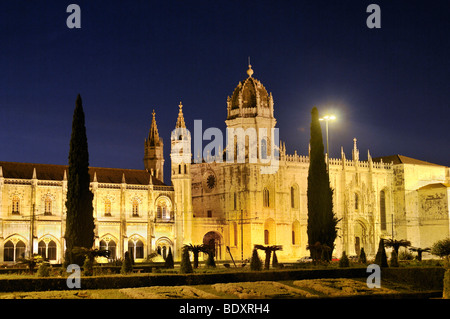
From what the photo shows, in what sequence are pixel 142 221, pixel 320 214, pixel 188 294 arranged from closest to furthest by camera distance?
1. pixel 188 294
2. pixel 320 214
3. pixel 142 221

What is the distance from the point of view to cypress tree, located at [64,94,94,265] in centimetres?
3362

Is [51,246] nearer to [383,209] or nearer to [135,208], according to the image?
[135,208]

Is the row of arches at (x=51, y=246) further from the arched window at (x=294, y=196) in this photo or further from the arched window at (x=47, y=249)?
the arched window at (x=294, y=196)

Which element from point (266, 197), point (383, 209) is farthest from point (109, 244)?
point (383, 209)

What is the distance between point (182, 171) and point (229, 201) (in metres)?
7.02

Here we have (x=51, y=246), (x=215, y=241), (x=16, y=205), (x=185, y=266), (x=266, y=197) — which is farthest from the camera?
(x=266, y=197)

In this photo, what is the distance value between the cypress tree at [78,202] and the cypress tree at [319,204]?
15.1 m

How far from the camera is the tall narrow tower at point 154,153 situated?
7894 centimetres

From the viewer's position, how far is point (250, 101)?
69.0 metres
